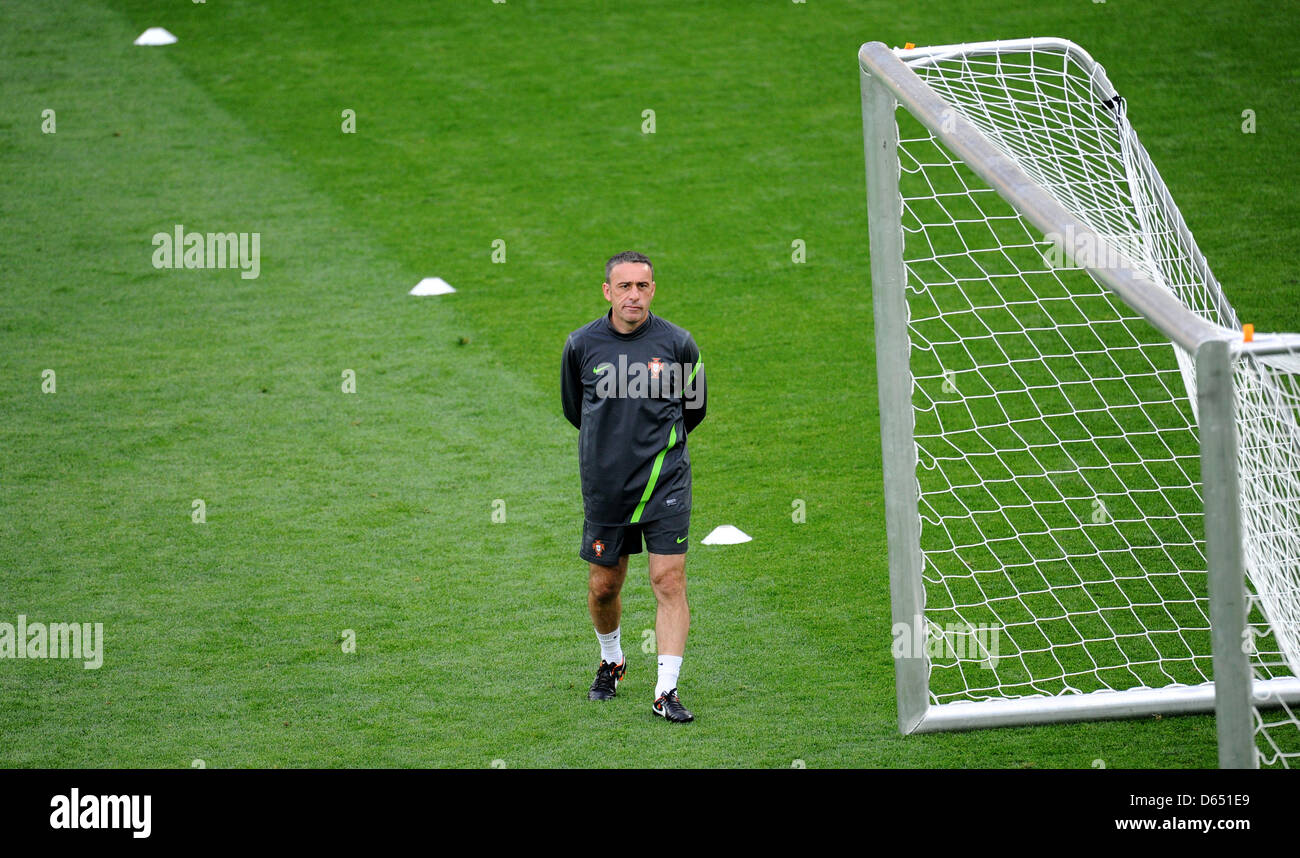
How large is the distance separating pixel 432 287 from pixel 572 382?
15.7ft

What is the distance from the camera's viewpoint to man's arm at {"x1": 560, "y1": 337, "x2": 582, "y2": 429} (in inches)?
197

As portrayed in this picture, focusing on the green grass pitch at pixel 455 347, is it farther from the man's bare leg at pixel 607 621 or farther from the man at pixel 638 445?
the man at pixel 638 445

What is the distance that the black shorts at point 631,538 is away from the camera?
Result: 489cm

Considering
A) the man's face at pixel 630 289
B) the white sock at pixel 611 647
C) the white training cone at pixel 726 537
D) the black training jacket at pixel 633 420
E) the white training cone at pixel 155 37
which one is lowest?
the white sock at pixel 611 647

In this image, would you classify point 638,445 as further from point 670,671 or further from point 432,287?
point 432,287

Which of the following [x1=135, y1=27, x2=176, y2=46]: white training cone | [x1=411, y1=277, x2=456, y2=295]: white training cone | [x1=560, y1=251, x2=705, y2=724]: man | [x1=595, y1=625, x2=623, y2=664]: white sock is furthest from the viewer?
[x1=135, y1=27, x2=176, y2=46]: white training cone

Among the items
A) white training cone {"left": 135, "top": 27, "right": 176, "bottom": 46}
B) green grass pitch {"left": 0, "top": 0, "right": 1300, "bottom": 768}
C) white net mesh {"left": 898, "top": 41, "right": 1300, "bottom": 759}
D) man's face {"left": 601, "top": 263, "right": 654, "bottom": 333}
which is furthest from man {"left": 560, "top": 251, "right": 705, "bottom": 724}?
white training cone {"left": 135, "top": 27, "right": 176, "bottom": 46}

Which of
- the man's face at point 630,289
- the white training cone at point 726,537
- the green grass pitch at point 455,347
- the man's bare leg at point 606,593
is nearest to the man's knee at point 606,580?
the man's bare leg at point 606,593

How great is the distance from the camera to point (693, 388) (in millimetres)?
5004

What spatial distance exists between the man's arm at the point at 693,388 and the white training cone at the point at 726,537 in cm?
149

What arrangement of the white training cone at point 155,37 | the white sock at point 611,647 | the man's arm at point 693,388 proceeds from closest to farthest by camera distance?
the man's arm at point 693,388 → the white sock at point 611,647 → the white training cone at point 155,37

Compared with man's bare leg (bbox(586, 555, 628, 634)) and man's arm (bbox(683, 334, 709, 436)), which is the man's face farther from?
man's bare leg (bbox(586, 555, 628, 634))

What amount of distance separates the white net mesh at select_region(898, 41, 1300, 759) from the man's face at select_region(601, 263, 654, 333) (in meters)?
1.20
